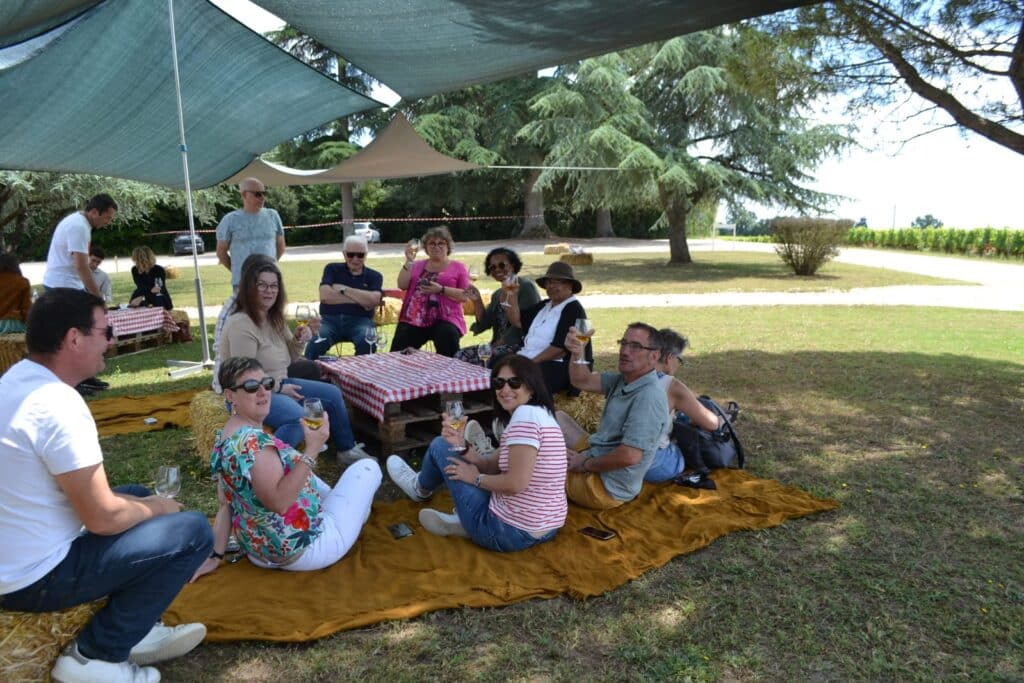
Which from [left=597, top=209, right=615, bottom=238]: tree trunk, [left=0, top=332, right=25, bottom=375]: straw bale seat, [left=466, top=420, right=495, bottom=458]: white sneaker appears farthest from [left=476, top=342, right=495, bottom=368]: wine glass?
[left=597, top=209, right=615, bottom=238]: tree trunk

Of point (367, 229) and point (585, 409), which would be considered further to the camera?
point (367, 229)

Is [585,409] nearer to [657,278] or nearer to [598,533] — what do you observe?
[598,533]

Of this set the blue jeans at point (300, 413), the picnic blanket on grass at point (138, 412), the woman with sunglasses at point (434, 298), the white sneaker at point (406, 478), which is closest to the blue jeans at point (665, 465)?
the white sneaker at point (406, 478)

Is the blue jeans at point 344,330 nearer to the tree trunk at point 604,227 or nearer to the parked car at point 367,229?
the parked car at point 367,229

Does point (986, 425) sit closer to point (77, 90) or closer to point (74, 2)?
point (74, 2)

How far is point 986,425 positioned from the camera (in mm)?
5969

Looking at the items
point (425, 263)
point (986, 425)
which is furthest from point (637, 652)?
point (986, 425)

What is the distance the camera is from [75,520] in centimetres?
238

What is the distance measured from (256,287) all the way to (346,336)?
90.4 inches

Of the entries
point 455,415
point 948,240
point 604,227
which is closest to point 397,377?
point 455,415

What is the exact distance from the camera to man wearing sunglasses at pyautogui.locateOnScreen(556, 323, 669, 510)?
4.00m

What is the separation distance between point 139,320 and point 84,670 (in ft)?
26.0

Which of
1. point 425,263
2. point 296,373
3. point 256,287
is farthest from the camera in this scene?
point 425,263

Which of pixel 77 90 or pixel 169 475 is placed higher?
pixel 77 90
